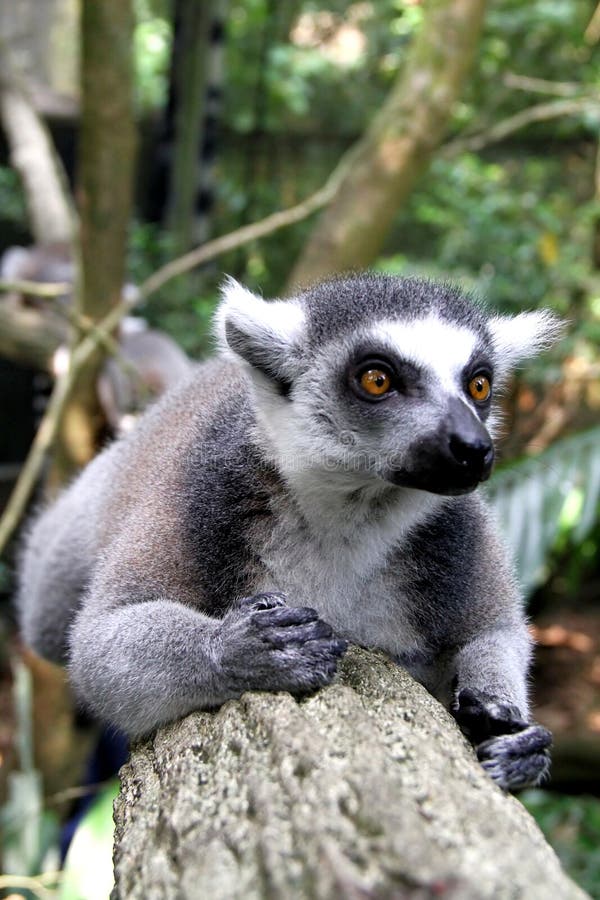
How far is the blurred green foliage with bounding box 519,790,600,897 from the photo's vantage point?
5840 millimetres

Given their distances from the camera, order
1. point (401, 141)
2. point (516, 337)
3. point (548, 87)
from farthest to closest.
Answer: point (548, 87) < point (401, 141) < point (516, 337)

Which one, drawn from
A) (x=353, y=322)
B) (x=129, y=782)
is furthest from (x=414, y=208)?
(x=129, y=782)

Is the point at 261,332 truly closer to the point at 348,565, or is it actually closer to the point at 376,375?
the point at 376,375

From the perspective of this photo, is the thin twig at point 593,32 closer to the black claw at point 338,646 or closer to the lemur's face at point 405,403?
the lemur's face at point 405,403

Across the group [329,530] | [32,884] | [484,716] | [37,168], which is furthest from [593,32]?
[32,884]

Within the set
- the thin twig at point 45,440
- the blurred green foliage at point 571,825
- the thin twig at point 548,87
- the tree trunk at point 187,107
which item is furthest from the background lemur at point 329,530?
the tree trunk at point 187,107

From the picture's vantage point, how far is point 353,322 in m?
2.87

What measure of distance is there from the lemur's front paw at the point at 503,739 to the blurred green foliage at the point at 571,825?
12.5ft

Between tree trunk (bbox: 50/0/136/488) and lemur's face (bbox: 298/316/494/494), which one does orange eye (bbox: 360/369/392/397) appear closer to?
lemur's face (bbox: 298/316/494/494)

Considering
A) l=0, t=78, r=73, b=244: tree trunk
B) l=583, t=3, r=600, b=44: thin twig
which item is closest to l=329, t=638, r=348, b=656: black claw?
l=0, t=78, r=73, b=244: tree trunk

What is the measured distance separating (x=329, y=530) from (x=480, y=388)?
647mm

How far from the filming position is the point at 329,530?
2.86 m

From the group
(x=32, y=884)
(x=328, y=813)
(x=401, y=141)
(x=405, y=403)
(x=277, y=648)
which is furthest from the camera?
(x=401, y=141)

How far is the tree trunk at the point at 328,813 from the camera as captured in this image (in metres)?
1.47
